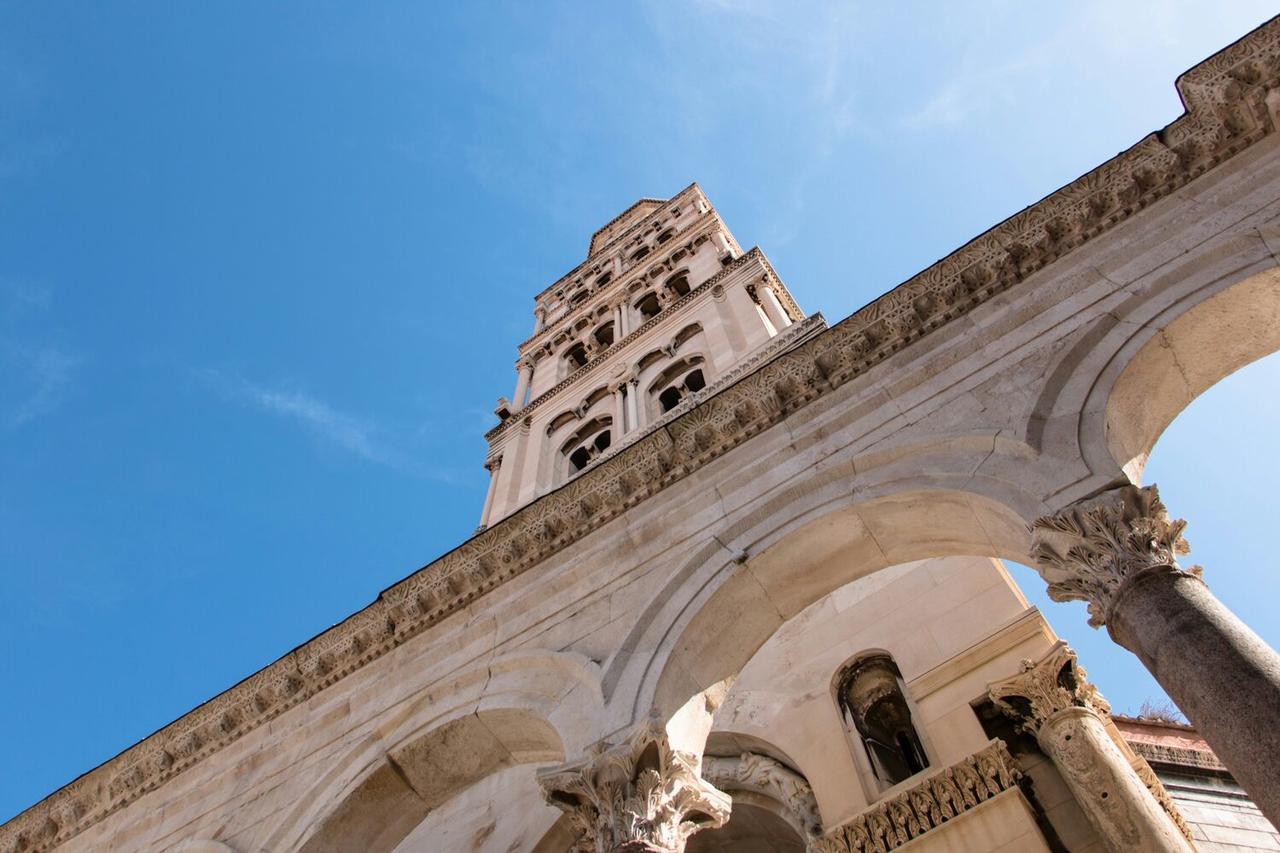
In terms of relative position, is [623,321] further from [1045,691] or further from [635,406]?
[1045,691]

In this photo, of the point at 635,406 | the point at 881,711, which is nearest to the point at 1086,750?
the point at 881,711

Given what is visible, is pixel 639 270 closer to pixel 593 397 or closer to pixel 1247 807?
pixel 593 397

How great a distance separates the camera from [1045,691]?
901 centimetres

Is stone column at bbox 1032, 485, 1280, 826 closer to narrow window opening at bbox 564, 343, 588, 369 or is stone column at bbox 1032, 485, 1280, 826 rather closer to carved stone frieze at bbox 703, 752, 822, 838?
carved stone frieze at bbox 703, 752, 822, 838

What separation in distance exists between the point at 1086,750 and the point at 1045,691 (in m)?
0.75

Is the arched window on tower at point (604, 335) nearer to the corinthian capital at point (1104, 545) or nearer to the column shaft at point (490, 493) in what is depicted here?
the column shaft at point (490, 493)

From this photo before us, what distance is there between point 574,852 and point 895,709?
11.8 feet

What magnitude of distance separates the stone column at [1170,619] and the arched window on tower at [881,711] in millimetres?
4667

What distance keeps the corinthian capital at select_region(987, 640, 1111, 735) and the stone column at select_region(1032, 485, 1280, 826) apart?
3136 millimetres

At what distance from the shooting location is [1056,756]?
8.55 m

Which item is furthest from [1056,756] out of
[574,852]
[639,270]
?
[639,270]

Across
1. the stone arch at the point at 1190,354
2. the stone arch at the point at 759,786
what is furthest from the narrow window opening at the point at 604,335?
the stone arch at the point at 1190,354

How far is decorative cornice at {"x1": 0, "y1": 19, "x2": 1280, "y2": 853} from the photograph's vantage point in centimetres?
850

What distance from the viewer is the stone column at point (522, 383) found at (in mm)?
24050
